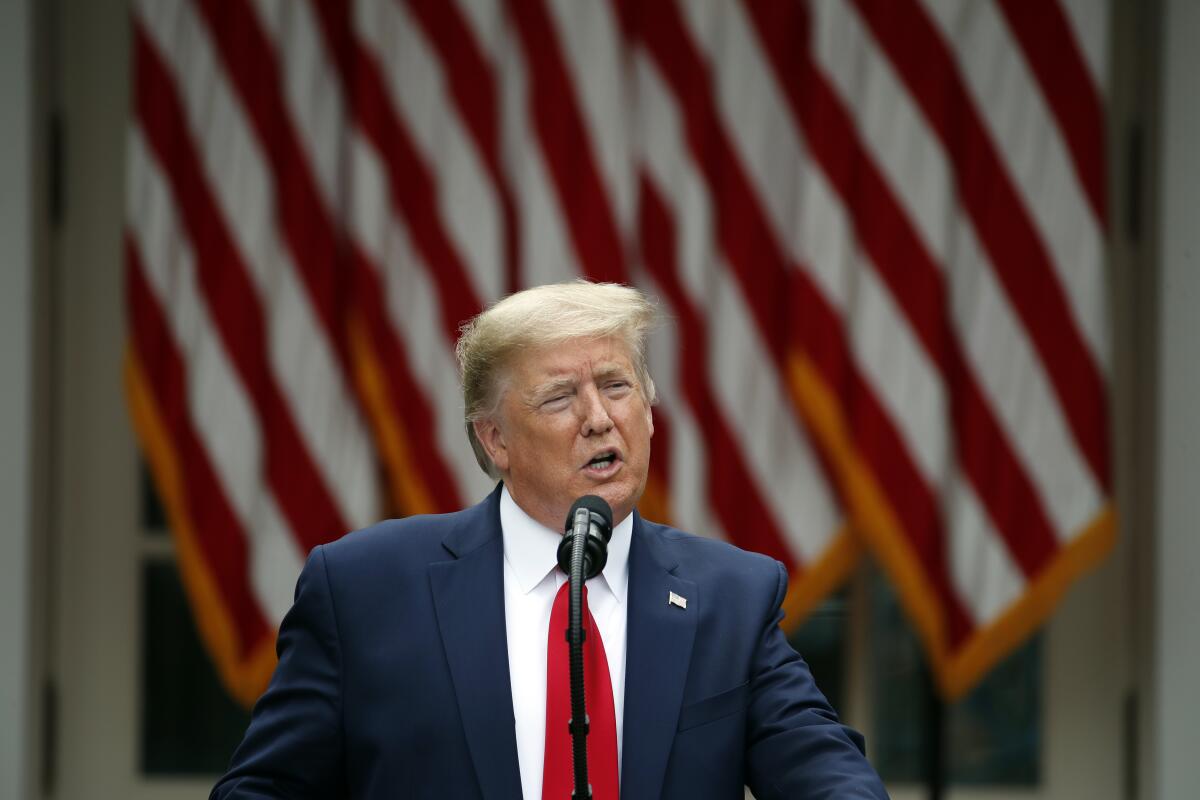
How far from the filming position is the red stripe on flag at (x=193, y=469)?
3.21 metres

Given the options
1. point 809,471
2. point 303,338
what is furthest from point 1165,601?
point 303,338

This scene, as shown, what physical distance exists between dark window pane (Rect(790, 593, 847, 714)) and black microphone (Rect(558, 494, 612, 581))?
6.94 feet

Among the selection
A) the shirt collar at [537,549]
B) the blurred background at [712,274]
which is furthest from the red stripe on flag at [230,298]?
the shirt collar at [537,549]

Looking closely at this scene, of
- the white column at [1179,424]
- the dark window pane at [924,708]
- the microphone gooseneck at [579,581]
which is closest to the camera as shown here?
the microphone gooseneck at [579,581]

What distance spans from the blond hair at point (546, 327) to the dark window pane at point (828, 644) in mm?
1858

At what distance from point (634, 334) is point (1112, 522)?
191 centimetres

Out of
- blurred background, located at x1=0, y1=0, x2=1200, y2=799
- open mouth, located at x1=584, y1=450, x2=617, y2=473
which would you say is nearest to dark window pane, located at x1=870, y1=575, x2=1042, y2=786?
blurred background, located at x1=0, y1=0, x2=1200, y2=799

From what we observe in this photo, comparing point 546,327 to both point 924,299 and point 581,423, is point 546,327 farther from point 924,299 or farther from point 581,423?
point 924,299

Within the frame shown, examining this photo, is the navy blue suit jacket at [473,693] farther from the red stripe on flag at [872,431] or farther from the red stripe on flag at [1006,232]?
the red stripe on flag at [1006,232]

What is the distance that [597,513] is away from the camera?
1386mm

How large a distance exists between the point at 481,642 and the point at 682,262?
175cm

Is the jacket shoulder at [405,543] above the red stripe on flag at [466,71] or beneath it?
Answer: beneath

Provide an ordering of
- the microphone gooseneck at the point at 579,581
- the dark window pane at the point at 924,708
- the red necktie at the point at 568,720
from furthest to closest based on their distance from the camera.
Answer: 1. the dark window pane at the point at 924,708
2. the red necktie at the point at 568,720
3. the microphone gooseneck at the point at 579,581

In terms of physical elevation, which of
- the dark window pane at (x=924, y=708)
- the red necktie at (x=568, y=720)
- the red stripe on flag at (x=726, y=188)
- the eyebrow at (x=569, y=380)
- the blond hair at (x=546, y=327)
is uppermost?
the red stripe on flag at (x=726, y=188)
